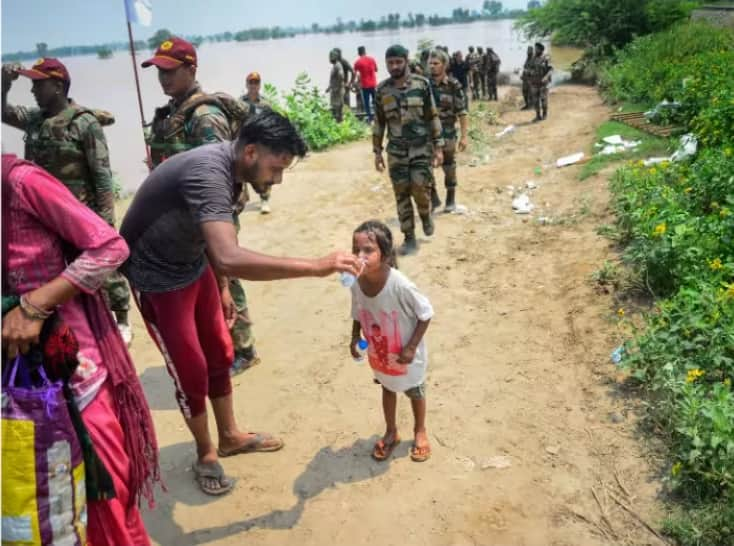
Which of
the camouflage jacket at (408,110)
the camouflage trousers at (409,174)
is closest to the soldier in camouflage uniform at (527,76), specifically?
the camouflage jacket at (408,110)

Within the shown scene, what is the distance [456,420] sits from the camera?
3.71 meters

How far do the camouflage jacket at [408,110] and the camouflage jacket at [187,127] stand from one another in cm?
251

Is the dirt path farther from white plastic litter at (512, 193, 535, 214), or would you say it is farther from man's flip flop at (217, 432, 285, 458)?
white plastic litter at (512, 193, 535, 214)

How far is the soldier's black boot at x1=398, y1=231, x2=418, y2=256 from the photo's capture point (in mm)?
6332

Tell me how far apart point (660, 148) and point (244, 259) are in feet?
23.5

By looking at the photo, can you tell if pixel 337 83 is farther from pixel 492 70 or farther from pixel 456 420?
pixel 456 420

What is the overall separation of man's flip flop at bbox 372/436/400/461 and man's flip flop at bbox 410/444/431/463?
12cm

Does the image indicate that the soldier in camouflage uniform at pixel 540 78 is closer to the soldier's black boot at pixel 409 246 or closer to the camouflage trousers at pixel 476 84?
the camouflage trousers at pixel 476 84

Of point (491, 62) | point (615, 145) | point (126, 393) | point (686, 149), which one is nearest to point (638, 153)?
point (615, 145)

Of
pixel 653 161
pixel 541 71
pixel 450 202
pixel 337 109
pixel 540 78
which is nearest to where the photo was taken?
pixel 653 161

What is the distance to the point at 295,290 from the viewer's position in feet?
19.0

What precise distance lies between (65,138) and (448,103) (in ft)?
15.1

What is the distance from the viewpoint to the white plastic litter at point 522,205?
7352 mm

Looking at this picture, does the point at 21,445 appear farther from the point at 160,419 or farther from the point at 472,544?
the point at 160,419
